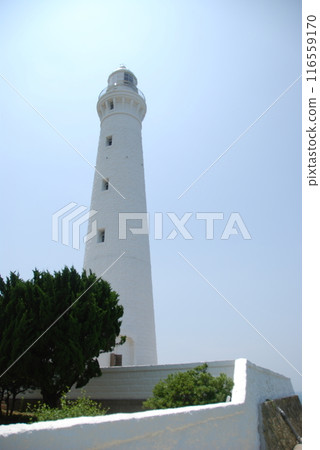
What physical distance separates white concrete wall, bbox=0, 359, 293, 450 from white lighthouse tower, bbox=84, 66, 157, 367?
884 cm

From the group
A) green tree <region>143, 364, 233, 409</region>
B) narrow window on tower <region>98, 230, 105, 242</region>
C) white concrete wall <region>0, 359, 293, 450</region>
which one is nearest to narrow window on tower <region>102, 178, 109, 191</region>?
narrow window on tower <region>98, 230, 105, 242</region>

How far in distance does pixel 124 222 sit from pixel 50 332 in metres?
8.57

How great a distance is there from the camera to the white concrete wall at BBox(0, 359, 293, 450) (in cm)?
392

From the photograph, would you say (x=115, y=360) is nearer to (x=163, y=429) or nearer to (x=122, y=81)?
(x=163, y=429)

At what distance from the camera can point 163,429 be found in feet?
16.5

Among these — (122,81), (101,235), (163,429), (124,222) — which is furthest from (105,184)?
(163,429)

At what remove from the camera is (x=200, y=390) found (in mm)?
7777

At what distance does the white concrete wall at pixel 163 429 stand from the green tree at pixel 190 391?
0.46 m

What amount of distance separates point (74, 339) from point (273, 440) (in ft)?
19.2

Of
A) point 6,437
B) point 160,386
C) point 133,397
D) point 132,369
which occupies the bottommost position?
point 133,397

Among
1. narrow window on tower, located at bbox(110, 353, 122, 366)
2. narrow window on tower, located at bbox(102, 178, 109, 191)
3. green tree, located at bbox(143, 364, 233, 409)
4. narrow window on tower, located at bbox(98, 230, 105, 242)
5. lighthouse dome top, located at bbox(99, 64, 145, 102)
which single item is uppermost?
lighthouse dome top, located at bbox(99, 64, 145, 102)

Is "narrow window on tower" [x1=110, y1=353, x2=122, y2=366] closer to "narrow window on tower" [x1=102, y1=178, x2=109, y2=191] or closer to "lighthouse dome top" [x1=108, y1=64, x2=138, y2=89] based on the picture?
"narrow window on tower" [x1=102, y1=178, x2=109, y2=191]
